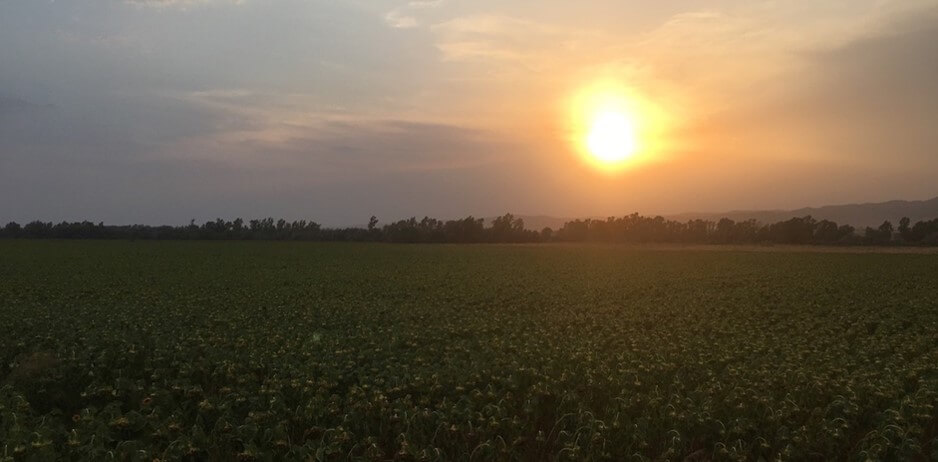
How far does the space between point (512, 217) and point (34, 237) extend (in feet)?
196

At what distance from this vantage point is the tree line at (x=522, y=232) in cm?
8538

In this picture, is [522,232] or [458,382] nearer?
[458,382]

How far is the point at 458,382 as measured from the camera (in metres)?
10.5

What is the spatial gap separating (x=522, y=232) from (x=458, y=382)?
86548mm

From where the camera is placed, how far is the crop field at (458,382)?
865 centimetres

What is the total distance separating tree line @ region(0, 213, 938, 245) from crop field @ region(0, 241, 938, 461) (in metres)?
70.0

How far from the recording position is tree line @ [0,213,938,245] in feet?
280

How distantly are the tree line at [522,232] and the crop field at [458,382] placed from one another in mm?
69977

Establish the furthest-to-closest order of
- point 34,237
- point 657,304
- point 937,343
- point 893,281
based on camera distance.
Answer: point 34,237, point 893,281, point 657,304, point 937,343

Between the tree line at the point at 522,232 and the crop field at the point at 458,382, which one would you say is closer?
the crop field at the point at 458,382

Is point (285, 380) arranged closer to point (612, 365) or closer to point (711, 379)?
point (612, 365)

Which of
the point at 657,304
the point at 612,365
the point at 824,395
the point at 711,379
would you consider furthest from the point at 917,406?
the point at 657,304

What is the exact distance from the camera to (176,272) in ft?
115

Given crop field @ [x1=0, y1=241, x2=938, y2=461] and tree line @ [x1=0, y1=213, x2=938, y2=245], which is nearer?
crop field @ [x1=0, y1=241, x2=938, y2=461]
